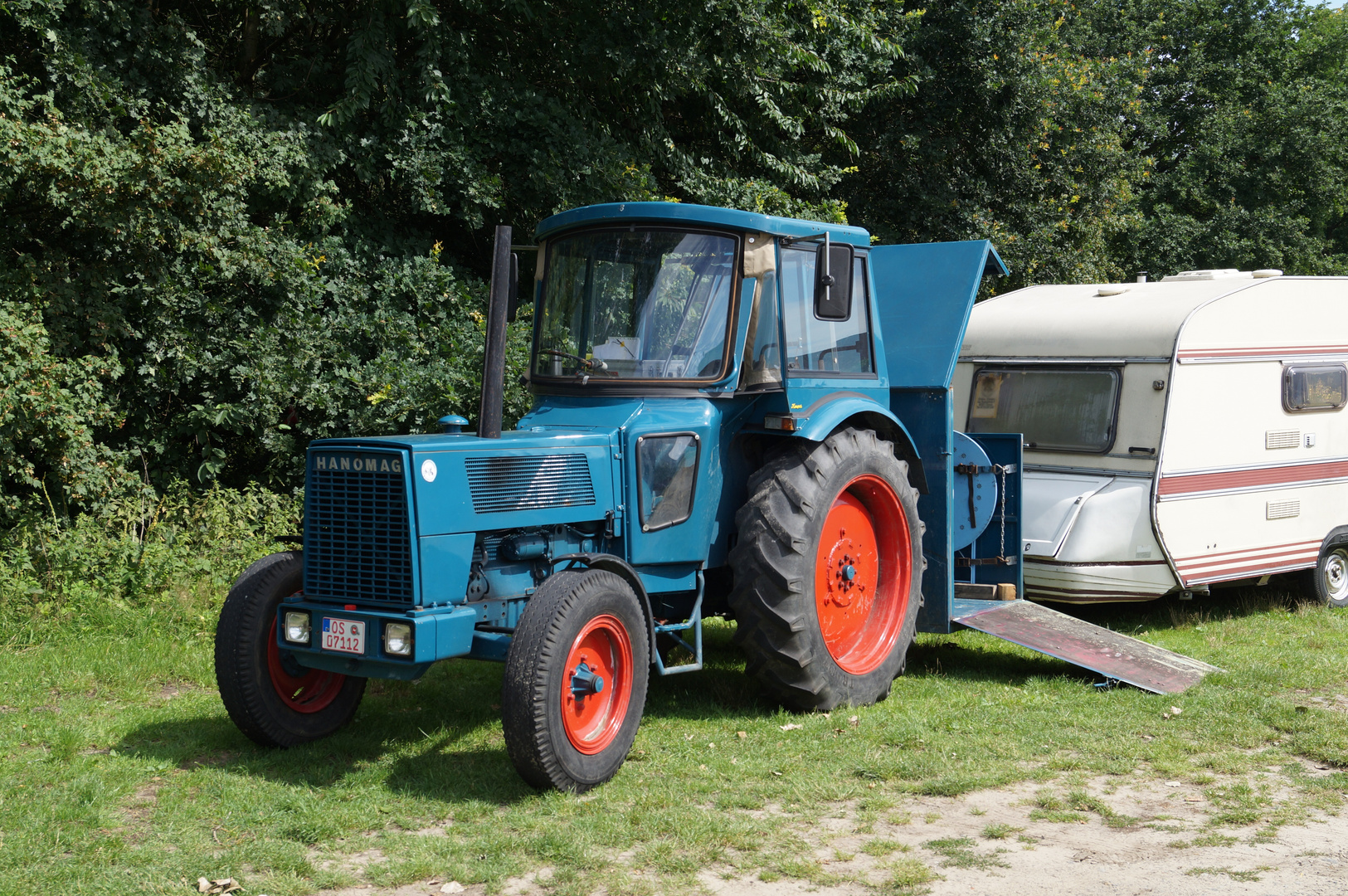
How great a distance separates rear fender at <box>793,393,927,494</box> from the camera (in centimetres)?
613

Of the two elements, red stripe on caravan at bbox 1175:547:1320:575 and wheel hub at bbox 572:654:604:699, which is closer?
wheel hub at bbox 572:654:604:699

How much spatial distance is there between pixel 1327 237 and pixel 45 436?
87.8 feet

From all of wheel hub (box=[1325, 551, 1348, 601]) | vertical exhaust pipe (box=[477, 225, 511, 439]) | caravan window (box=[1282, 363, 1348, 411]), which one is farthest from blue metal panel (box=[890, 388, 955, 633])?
wheel hub (box=[1325, 551, 1348, 601])

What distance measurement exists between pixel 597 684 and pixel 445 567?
0.86m

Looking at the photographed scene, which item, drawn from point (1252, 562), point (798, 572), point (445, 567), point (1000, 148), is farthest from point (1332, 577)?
point (445, 567)

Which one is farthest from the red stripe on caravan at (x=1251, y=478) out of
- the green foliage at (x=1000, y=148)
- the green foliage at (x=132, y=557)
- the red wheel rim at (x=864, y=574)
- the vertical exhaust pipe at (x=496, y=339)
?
the green foliage at (x=132, y=557)

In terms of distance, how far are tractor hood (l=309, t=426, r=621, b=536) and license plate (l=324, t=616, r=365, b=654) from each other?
51 cm

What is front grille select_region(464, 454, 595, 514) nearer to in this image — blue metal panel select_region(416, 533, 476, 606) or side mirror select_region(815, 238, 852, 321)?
blue metal panel select_region(416, 533, 476, 606)

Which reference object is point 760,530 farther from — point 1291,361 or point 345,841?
point 1291,361

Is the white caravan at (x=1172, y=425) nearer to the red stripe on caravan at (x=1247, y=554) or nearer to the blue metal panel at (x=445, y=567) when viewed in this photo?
the red stripe on caravan at (x=1247, y=554)

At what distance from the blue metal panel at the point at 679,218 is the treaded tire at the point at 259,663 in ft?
7.68

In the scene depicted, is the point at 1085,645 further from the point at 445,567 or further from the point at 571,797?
the point at 445,567

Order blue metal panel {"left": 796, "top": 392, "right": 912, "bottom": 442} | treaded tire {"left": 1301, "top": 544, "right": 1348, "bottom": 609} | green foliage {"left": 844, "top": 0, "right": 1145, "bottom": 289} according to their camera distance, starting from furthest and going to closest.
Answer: green foliage {"left": 844, "top": 0, "right": 1145, "bottom": 289} < treaded tire {"left": 1301, "top": 544, "right": 1348, "bottom": 609} < blue metal panel {"left": 796, "top": 392, "right": 912, "bottom": 442}

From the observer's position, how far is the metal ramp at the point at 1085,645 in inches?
272
